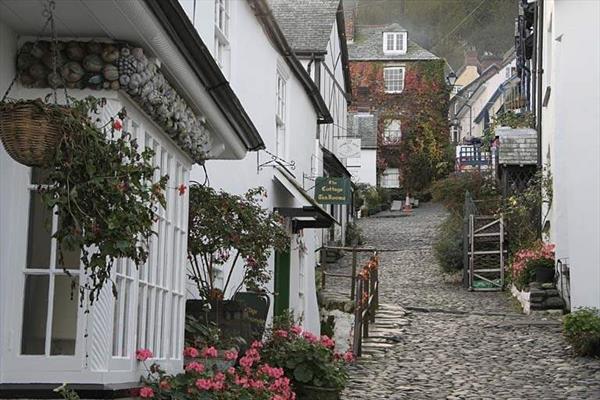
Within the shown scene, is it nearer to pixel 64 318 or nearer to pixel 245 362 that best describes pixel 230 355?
pixel 245 362

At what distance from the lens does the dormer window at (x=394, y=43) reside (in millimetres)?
50594

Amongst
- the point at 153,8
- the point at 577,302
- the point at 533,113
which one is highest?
the point at 533,113

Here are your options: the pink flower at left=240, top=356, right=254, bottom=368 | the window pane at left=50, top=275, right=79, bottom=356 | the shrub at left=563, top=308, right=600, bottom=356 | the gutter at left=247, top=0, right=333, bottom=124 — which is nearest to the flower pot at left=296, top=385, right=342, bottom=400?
the pink flower at left=240, top=356, right=254, bottom=368

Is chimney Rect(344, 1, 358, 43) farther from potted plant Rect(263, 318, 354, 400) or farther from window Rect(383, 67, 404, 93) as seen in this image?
potted plant Rect(263, 318, 354, 400)

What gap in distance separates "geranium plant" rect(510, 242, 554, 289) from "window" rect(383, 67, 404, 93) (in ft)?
98.7

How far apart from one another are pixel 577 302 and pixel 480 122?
34972mm

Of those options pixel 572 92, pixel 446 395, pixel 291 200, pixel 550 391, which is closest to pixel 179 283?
pixel 446 395

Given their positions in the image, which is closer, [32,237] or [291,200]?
[32,237]

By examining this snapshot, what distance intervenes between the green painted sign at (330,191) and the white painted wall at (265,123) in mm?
390

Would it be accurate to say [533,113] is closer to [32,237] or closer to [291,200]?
[291,200]

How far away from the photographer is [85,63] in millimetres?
4832

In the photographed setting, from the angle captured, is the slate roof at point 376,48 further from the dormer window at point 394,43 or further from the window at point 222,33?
the window at point 222,33

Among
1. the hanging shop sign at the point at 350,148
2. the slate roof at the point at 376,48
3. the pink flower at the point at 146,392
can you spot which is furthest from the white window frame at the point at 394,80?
the pink flower at the point at 146,392

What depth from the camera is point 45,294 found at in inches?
189
